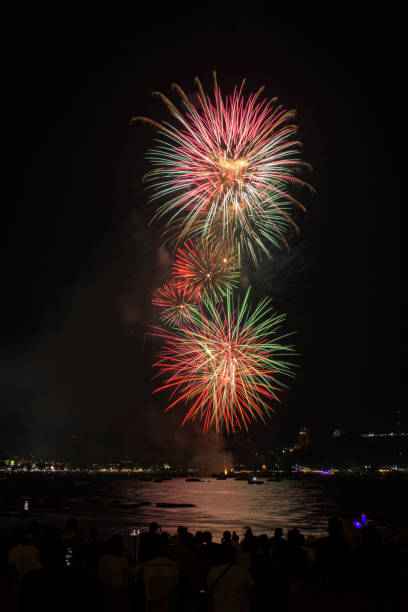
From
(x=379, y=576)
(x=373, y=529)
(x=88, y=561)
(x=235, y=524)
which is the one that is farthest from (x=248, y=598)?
(x=235, y=524)

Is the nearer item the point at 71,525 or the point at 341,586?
the point at 341,586

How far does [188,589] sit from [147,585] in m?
0.58

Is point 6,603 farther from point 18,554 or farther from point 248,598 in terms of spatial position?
point 248,598

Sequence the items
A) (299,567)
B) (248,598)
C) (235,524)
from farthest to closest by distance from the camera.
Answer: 1. (235,524)
2. (299,567)
3. (248,598)

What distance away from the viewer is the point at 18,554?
33.4 feet

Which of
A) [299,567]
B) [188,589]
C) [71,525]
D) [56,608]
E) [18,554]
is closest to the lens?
[56,608]

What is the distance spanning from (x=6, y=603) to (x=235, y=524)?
49896 millimetres

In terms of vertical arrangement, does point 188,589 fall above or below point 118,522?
above

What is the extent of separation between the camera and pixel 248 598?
Result: 22.3ft

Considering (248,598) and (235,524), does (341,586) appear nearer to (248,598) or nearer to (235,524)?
(248,598)

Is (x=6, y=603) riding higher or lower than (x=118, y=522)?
higher

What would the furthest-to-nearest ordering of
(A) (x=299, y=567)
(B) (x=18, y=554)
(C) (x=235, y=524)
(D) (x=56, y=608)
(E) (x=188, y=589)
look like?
(C) (x=235, y=524), (B) (x=18, y=554), (A) (x=299, y=567), (E) (x=188, y=589), (D) (x=56, y=608)

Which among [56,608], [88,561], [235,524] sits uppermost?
[56,608]

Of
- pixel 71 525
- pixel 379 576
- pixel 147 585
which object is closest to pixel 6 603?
pixel 147 585
